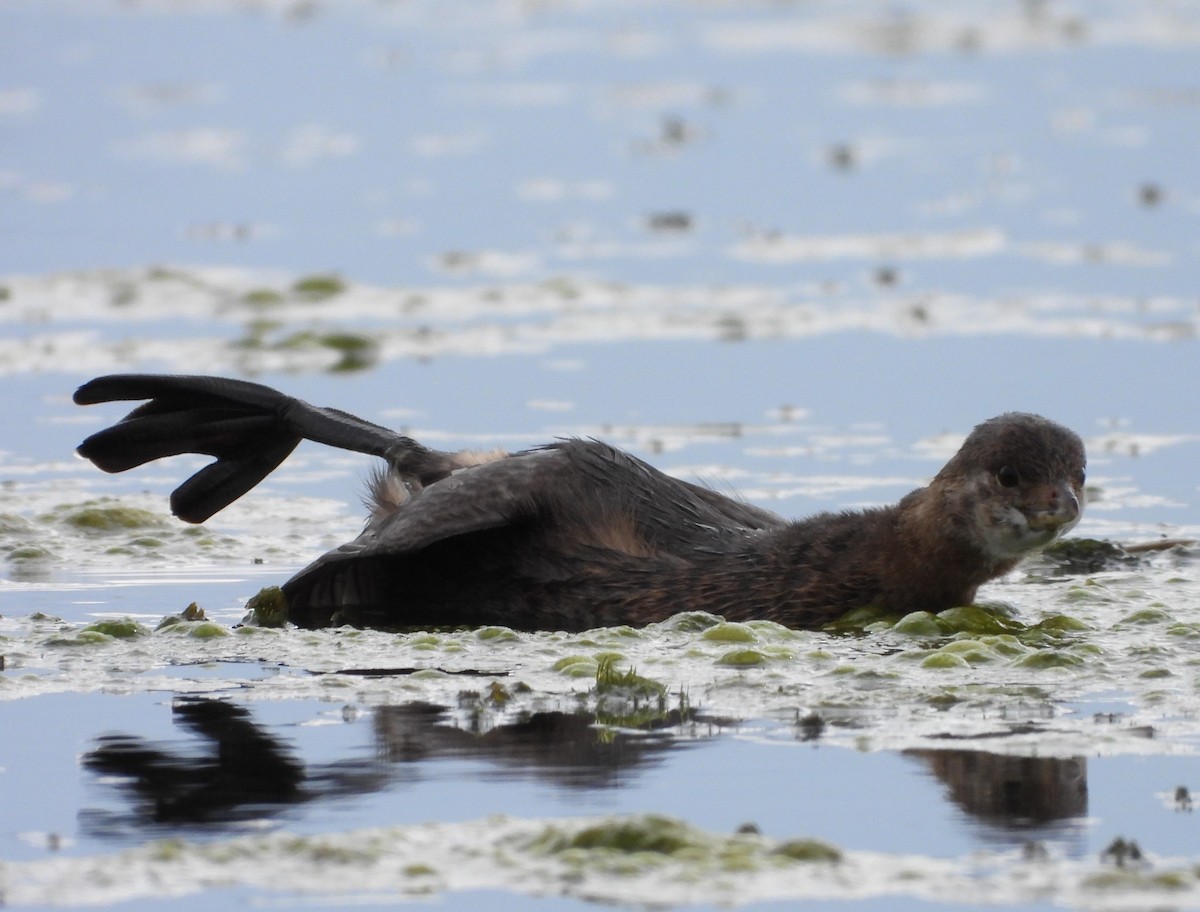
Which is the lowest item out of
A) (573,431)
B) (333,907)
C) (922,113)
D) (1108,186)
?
(333,907)

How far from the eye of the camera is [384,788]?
558 cm

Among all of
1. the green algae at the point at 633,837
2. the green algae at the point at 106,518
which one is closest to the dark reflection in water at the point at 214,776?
the green algae at the point at 633,837

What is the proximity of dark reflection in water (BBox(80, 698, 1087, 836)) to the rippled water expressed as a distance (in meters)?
0.02

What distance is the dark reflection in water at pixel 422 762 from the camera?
17.8ft

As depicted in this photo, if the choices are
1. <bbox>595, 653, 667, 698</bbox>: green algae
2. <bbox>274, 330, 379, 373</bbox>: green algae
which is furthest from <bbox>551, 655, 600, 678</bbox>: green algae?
<bbox>274, 330, 379, 373</bbox>: green algae

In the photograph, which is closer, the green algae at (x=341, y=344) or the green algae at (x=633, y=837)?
the green algae at (x=633, y=837)

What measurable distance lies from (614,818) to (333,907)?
2.54 feet

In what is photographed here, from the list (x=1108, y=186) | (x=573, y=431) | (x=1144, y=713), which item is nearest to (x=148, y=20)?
(x=1108, y=186)

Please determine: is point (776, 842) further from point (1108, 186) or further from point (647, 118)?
point (647, 118)

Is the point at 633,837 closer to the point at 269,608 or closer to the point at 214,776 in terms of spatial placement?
the point at 214,776

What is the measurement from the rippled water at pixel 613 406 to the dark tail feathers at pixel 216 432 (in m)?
0.41

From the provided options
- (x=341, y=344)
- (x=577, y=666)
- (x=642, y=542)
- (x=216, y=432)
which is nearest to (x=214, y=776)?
(x=577, y=666)

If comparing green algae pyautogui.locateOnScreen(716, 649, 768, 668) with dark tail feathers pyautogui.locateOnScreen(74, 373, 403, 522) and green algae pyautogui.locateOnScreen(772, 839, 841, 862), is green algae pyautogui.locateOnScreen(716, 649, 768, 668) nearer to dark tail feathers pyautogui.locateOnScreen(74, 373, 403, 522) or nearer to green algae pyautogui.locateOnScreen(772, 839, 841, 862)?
green algae pyautogui.locateOnScreen(772, 839, 841, 862)

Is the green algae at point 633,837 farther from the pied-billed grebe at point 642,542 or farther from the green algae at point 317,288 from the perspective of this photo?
the green algae at point 317,288
